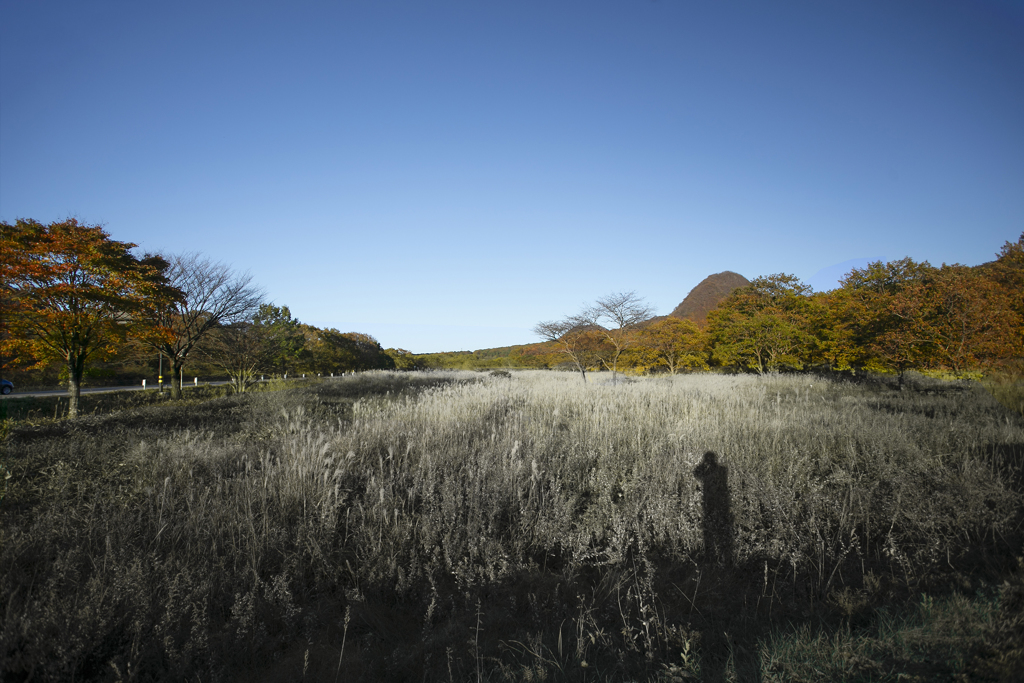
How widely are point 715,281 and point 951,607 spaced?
3708 inches

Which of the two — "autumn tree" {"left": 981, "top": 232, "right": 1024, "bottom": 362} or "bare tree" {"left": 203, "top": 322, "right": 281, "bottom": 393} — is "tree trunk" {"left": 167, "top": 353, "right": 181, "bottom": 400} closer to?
"bare tree" {"left": 203, "top": 322, "right": 281, "bottom": 393}

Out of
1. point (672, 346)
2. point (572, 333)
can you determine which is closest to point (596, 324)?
point (572, 333)

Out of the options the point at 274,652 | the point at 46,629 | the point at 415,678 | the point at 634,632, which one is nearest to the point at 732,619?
the point at 634,632

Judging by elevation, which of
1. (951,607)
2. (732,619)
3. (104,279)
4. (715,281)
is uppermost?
(715,281)

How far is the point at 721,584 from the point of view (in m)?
2.80

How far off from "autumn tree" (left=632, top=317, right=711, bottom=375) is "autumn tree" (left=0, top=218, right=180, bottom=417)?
2785 centimetres

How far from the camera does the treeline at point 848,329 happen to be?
10828 millimetres

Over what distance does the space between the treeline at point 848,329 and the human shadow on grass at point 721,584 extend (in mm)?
11643

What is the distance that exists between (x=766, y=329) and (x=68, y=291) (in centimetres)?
3187

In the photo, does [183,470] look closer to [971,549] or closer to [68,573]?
[68,573]

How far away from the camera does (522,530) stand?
3.34 m

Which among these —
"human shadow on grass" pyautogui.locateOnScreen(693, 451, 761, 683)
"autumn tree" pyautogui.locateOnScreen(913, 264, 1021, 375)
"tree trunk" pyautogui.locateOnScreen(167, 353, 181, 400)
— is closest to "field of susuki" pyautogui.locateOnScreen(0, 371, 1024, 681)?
"human shadow on grass" pyautogui.locateOnScreen(693, 451, 761, 683)

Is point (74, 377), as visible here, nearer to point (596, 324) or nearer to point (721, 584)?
point (721, 584)

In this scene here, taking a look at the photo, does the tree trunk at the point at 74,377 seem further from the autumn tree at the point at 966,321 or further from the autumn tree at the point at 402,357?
the autumn tree at the point at 402,357
